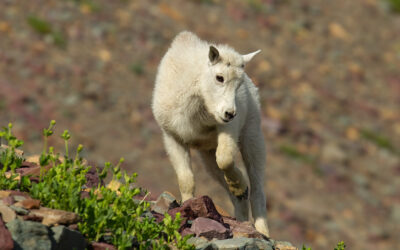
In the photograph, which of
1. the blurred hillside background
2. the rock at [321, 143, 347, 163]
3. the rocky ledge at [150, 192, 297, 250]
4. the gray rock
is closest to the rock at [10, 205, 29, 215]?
the gray rock

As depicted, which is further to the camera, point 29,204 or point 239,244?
point 239,244

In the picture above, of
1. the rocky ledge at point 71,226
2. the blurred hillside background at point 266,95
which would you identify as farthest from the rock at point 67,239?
the blurred hillside background at point 266,95

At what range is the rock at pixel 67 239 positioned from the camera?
5141 millimetres

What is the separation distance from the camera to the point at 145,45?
2112 centimetres

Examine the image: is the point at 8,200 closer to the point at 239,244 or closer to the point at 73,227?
the point at 73,227

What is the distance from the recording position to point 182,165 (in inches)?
313

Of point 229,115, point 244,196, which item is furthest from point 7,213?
point 244,196

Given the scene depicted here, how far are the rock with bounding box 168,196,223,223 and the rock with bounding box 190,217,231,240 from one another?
251 millimetres

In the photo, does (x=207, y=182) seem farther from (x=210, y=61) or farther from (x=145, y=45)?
(x=210, y=61)

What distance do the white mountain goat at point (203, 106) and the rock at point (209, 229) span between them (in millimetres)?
1130

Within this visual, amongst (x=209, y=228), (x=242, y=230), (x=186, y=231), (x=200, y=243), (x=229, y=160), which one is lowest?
(x=200, y=243)

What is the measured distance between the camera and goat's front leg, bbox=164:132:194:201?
25.7ft

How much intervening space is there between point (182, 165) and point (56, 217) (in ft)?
9.07

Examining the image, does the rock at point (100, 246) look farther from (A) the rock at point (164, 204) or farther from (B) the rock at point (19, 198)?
(A) the rock at point (164, 204)
